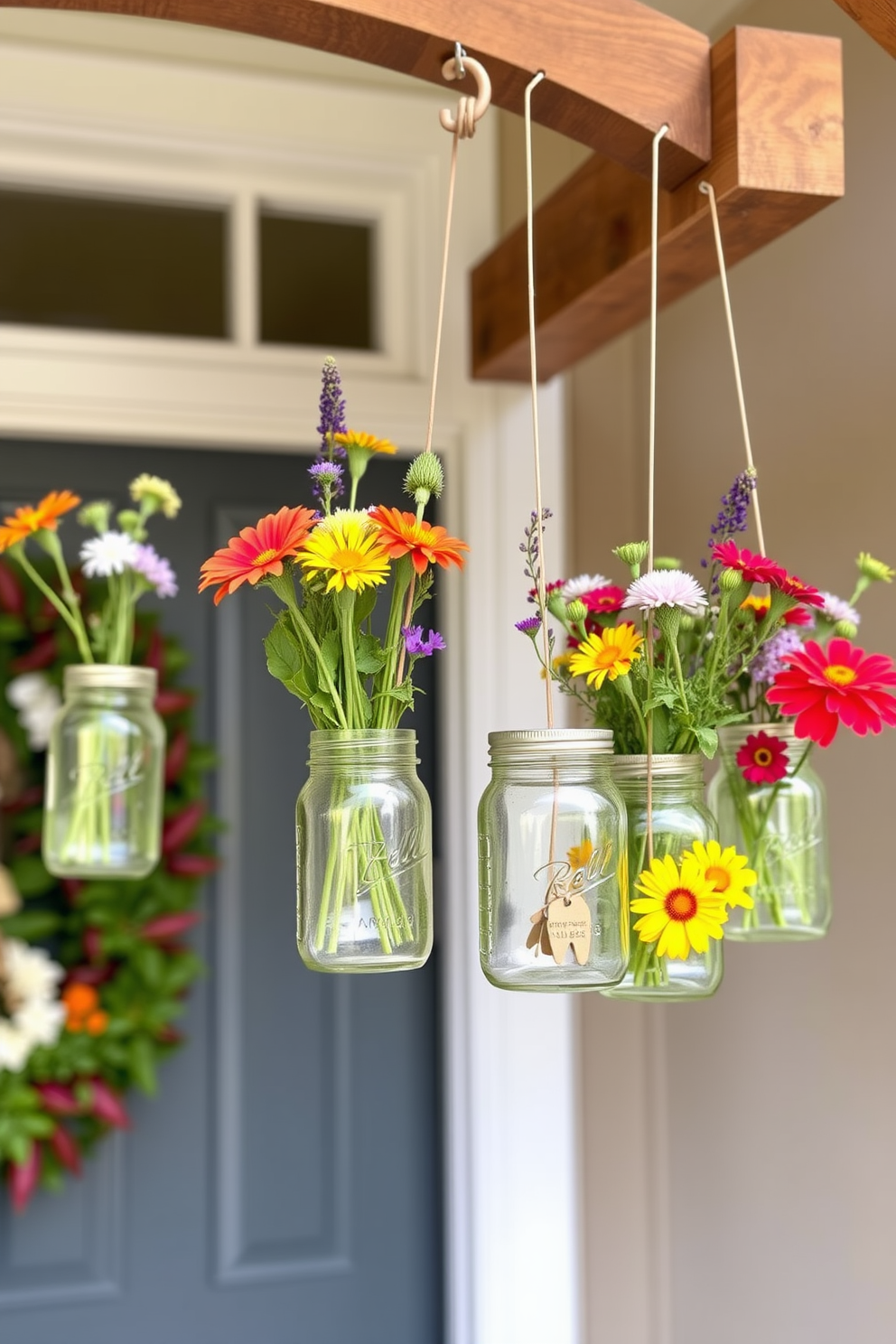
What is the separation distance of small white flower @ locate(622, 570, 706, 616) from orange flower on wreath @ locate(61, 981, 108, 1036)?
4.23 ft

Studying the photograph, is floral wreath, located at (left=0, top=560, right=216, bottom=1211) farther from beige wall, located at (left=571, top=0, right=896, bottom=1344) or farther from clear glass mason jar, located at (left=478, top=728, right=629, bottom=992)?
clear glass mason jar, located at (left=478, top=728, right=629, bottom=992)

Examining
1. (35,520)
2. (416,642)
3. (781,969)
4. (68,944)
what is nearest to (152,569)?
(35,520)

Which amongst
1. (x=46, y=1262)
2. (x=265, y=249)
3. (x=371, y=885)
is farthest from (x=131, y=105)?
(x=46, y=1262)

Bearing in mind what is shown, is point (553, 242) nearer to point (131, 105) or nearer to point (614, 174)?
point (614, 174)

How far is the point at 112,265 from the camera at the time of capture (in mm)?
2098

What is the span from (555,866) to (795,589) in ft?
0.92

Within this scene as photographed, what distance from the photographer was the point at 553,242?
1.67 m

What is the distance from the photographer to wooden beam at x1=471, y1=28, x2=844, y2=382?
46.3 inches

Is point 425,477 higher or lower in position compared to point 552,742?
higher

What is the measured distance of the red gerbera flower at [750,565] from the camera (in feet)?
3.08

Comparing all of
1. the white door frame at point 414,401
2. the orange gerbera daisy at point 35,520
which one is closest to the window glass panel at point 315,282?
the white door frame at point 414,401

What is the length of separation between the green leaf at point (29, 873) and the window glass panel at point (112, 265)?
84cm

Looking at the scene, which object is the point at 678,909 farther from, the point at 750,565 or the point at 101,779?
the point at 101,779

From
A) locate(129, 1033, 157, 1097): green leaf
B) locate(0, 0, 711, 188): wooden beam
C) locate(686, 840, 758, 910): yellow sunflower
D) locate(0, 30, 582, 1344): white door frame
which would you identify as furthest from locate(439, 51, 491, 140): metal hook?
locate(129, 1033, 157, 1097): green leaf
